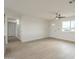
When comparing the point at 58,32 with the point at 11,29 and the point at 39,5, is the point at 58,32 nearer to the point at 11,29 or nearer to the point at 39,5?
the point at 39,5

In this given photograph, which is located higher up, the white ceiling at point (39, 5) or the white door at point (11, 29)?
the white ceiling at point (39, 5)

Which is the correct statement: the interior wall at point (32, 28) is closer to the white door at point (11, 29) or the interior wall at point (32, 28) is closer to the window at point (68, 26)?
the window at point (68, 26)

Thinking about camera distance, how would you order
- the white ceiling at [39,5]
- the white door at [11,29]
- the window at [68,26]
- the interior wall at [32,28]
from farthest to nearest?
1. the white door at [11,29]
2. the window at [68,26]
3. the interior wall at [32,28]
4. the white ceiling at [39,5]

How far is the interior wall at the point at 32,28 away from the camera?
22.3ft

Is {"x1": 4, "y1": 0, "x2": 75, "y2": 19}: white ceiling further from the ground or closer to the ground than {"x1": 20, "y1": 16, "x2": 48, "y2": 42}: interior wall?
further from the ground

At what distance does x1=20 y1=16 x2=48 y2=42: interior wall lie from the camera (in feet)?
22.3

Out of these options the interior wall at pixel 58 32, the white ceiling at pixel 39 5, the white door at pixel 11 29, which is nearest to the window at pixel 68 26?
the interior wall at pixel 58 32

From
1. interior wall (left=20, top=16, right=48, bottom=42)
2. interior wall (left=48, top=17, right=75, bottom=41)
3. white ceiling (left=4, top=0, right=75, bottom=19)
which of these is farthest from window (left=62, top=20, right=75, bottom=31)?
white ceiling (left=4, top=0, right=75, bottom=19)

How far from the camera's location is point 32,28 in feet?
24.9

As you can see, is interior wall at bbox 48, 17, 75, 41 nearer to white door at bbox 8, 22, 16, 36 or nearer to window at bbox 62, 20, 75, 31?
window at bbox 62, 20, 75, 31

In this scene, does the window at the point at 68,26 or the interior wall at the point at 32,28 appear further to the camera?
the window at the point at 68,26
